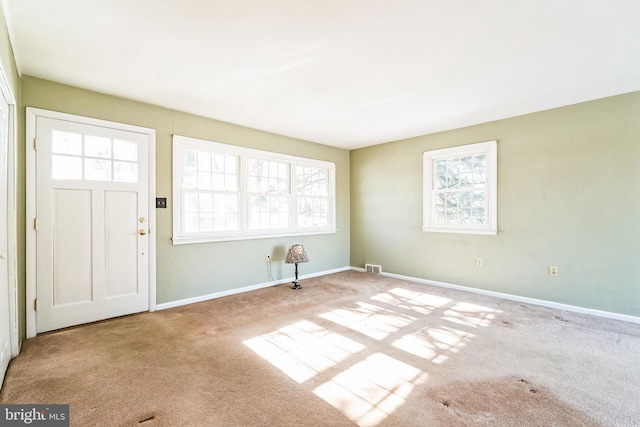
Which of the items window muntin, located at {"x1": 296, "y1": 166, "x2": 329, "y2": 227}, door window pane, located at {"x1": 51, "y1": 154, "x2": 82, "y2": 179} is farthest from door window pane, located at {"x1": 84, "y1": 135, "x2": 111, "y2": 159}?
window muntin, located at {"x1": 296, "y1": 166, "x2": 329, "y2": 227}

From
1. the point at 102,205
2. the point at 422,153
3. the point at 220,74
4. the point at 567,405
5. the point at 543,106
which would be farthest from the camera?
the point at 422,153

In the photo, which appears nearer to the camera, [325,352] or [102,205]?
[325,352]

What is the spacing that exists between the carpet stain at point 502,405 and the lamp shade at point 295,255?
2979mm

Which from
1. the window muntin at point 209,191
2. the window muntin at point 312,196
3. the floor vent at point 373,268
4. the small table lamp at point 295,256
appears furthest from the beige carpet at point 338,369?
the window muntin at point 312,196

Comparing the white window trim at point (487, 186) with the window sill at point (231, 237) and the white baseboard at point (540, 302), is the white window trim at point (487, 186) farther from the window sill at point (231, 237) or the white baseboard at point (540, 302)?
the window sill at point (231, 237)

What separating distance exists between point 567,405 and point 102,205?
4.44 m

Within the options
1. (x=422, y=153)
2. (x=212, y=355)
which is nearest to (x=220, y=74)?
(x=212, y=355)

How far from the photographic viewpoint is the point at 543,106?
12.3 ft

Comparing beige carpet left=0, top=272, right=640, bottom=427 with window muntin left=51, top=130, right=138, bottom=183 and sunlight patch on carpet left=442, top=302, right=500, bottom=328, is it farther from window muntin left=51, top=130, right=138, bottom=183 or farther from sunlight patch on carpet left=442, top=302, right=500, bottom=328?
window muntin left=51, top=130, right=138, bottom=183

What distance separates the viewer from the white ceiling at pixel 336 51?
6.49 ft

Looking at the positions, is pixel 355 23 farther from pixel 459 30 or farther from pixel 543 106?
pixel 543 106

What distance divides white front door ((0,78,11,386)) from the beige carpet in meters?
0.20

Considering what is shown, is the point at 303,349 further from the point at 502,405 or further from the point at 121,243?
the point at 121,243

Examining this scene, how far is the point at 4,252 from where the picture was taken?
2.23 m
